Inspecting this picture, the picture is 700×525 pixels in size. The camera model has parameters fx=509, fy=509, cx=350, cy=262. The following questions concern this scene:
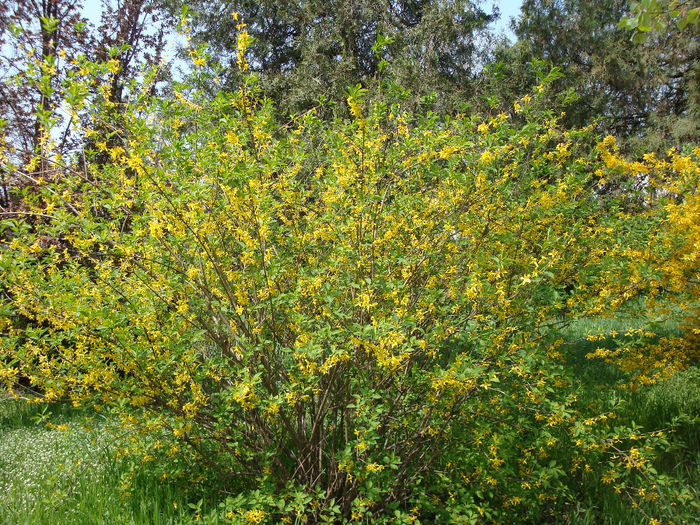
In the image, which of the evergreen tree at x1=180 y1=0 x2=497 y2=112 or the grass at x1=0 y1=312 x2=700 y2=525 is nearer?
the grass at x1=0 y1=312 x2=700 y2=525

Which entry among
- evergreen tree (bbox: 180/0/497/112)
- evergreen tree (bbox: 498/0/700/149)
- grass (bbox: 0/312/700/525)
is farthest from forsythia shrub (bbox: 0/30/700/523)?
evergreen tree (bbox: 498/0/700/149)

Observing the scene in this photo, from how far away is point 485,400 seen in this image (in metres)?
3.14

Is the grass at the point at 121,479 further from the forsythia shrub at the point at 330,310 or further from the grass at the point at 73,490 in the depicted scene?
the forsythia shrub at the point at 330,310

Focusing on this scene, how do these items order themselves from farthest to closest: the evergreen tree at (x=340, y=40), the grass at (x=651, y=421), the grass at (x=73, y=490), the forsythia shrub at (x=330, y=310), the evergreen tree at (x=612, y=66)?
1. the evergreen tree at (x=612, y=66)
2. the evergreen tree at (x=340, y=40)
3. the grass at (x=651, y=421)
4. the grass at (x=73, y=490)
5. the forsythia shrub at (x=330, y=310)

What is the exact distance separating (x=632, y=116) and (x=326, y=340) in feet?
49.4

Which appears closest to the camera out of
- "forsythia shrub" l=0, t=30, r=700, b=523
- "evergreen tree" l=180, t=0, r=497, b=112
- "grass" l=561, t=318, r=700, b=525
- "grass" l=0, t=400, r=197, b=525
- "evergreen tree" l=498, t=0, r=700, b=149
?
"forsythia shrub" l=0, t=30, r=700, b=523

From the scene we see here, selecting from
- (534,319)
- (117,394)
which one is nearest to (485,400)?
(534,319)

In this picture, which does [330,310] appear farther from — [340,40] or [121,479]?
[340,40]

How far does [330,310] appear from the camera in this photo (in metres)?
2.69

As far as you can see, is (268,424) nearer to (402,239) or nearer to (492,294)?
(402,239)

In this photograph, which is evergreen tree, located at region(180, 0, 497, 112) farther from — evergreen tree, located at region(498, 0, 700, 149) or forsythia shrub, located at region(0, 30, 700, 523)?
forsythia shrub, located at region(0, 30, 700, 523)

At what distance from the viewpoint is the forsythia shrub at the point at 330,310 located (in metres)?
2.64

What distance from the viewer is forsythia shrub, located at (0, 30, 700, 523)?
2.64m

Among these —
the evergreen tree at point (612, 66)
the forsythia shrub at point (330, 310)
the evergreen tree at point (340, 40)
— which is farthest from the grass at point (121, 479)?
the evergreen tree at point (612, 66)
